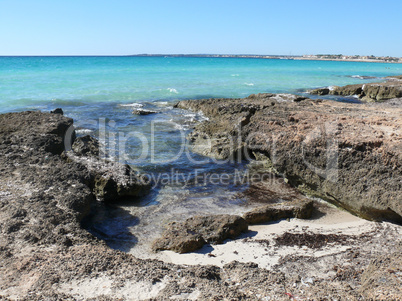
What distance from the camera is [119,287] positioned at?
383 centimetres

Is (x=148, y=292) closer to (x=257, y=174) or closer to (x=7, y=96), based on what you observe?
(x=257, y=174)

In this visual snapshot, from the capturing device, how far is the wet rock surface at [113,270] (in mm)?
3717

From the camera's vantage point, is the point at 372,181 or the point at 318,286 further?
the point at 372,181

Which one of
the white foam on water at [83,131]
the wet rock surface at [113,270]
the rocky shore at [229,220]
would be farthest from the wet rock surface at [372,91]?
the wet rock surface at [113,270]

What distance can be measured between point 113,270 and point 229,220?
229 cm

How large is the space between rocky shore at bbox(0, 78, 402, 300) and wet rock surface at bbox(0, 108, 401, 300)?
1 centimetres

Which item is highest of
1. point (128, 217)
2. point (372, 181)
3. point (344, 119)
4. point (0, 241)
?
point (344, 119)

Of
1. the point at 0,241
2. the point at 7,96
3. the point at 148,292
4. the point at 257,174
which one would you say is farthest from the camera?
the point at 7,96

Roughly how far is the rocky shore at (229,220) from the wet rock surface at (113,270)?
1 centimetres

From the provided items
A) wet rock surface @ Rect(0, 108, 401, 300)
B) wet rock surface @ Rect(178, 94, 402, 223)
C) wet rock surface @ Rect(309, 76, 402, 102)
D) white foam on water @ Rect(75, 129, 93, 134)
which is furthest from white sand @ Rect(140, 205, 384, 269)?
wet rock surface @ Rect(309, 76, 402, 102)

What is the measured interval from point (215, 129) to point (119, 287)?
8.91m

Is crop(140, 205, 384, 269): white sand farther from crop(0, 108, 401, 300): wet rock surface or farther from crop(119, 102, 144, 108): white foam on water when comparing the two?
crop(119, 102, 144, 108): white foam on water

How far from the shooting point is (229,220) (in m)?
5.79

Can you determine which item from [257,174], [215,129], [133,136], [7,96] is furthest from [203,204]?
[7,96]
